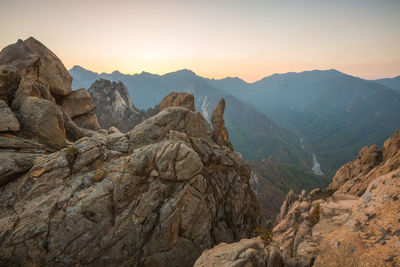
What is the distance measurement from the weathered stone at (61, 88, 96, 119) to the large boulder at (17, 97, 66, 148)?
15487 millimetres

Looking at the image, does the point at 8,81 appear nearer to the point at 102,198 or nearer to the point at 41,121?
the point at 41,121

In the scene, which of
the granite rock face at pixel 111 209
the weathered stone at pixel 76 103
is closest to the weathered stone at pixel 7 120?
the granite rock face at pixel 111 209

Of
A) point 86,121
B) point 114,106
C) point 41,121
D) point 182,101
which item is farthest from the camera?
point 114,106

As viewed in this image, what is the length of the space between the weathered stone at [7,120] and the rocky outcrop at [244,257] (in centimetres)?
2175

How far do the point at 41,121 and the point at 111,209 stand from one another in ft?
44.3

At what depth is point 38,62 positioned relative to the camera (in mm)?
26766

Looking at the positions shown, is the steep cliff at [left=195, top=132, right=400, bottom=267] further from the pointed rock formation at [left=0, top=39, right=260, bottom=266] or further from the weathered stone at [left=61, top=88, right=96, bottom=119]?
the weathered stone at [left=61, top=88, right=96, bottom=119]

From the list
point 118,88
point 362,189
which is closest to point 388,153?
point 362,189

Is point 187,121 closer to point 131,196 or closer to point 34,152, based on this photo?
point 131,196

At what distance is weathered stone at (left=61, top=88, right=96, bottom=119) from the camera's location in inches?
1366

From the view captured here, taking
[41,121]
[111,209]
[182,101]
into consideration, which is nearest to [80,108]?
[41,121]

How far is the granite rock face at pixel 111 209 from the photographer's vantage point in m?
13.6

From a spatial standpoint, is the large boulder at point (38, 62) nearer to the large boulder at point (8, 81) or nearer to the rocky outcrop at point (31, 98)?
the rocky outcrop at point (31, 98)

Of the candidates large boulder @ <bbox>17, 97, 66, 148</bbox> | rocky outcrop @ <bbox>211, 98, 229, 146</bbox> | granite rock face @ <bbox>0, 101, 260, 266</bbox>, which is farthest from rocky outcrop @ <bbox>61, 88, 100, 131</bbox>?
rocky outcrop @ <bbox>211, 98, 229, 146</bbox>
